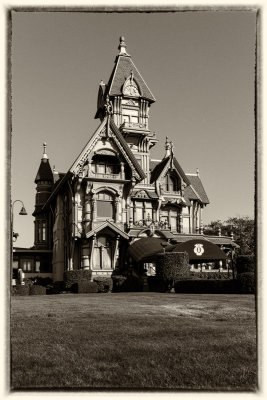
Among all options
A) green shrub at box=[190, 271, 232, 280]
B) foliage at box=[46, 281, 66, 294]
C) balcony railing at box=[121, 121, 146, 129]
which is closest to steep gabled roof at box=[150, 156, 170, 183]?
balcony railing at box=[121, 121, 146, 129]

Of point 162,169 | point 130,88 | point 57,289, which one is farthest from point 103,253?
point 130,88

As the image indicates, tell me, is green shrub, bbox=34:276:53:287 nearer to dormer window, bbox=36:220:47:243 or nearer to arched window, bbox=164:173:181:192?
dormer window, bbox=36:220:47:243

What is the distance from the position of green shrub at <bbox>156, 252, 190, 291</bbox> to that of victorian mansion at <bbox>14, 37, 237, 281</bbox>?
10.8 metres

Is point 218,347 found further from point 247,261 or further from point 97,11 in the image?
point 247,261

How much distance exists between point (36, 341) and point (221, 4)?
707 centimetres

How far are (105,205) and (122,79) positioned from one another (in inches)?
569

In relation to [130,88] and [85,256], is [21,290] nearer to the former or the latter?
[85,256]

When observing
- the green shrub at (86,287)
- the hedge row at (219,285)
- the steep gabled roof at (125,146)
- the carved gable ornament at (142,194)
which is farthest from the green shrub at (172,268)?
the carved gable ornament at (142,194)

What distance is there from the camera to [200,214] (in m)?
50.5

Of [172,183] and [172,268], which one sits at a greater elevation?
[172,183]

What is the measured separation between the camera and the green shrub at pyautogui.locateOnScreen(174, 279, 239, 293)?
2459 cm

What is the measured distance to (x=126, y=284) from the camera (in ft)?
117

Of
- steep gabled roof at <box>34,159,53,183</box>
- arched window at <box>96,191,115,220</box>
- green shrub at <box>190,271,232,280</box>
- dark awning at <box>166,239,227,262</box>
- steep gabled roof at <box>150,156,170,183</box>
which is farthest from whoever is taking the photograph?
steep gabled roof at <box>34,159,53,183</box>

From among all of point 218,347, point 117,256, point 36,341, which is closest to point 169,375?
point 218,347
